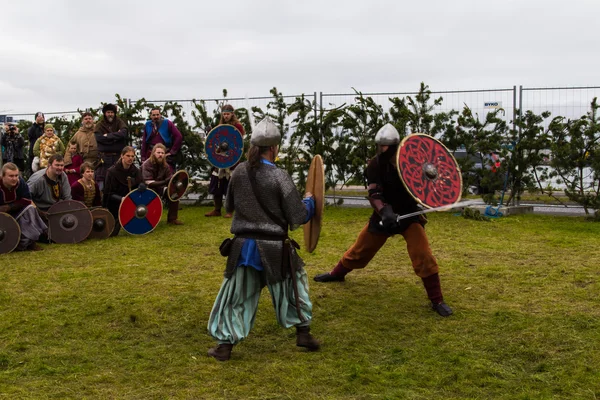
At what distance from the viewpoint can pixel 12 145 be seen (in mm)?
12586

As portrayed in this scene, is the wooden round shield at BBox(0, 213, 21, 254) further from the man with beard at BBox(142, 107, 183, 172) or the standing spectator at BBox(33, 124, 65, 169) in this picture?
the standing spectator at BBox(33, 124, 65, 169)

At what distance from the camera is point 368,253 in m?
5.54

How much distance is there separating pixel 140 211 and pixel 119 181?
50 centimetres

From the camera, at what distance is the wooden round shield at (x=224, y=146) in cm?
988

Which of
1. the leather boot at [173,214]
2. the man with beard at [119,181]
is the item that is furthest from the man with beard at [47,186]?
the leather boot at [173,214]

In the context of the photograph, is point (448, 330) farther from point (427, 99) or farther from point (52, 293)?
point (427, 99)

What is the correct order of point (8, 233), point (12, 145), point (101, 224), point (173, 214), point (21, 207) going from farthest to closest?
1. point (12, 145)
2. point (173, 214)
3. point (101, 224)
4. point (21, 207)
5. point (8, 233)

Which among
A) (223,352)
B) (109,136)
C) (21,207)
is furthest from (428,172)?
(109,136)

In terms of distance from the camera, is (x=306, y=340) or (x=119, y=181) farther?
(x=119, y=181)

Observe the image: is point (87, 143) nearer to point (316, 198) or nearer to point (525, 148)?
point (525, 148)

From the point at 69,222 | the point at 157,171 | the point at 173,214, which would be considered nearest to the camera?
the point at 69,222

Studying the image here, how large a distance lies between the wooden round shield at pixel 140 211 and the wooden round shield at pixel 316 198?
447cm

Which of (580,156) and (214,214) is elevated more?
(580,156)

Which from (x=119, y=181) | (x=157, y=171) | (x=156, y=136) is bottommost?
(x=119, y=181)
